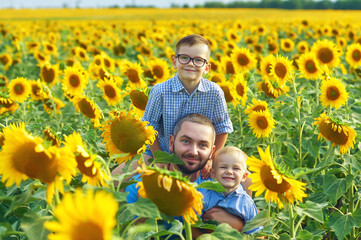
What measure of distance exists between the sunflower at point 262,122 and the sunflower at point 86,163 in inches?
75.1

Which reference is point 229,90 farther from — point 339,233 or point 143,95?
A: point 339,233

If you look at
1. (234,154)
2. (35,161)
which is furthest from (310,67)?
(35,161)

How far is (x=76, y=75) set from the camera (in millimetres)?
4324

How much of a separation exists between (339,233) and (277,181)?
1.09m

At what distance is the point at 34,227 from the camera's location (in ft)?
4.66

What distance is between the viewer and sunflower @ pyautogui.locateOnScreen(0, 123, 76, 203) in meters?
1.42

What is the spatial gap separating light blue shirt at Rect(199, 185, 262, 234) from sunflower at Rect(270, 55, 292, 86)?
63.0 inches

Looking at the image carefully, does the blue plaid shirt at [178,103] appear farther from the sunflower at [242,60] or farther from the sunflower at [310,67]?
the sunflower at [242,60]

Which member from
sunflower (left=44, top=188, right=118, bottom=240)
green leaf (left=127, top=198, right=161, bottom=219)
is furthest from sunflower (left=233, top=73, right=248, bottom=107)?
sunflower (left=44, top=188, right=118, bottom=240)

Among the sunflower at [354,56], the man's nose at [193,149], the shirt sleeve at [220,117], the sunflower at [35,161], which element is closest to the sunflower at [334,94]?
the shirt sleeve at [220,117]

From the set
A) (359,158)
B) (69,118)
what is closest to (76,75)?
(69,118)

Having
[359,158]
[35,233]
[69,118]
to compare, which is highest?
[35,233]

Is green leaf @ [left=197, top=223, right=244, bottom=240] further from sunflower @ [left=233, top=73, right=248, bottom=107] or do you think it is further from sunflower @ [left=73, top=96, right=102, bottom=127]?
sunflower @ [left=233, top=73, right=248, bottom=107]

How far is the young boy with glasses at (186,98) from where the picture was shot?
121 inches
